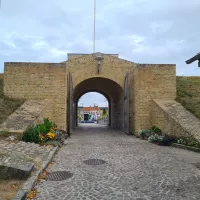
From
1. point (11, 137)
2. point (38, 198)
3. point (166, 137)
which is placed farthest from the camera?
point (166, 137)

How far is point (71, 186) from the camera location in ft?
17.0

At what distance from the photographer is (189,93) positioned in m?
16.4

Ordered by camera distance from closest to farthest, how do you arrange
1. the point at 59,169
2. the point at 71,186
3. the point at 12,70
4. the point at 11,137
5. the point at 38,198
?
the point at 38,198
the point at 71,186
the point at 59,169
the point at 11,137
the point at 12,70

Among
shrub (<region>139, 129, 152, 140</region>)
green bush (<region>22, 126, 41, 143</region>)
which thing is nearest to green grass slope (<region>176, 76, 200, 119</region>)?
shrub (<region>139, 129, 152, 140</region>)

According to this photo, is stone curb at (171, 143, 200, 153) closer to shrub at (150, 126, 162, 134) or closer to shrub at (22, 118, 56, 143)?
shrub at (150, 126, 162, 134)

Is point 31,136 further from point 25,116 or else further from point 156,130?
point 156,130

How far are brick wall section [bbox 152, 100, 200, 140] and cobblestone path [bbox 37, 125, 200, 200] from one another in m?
2.63

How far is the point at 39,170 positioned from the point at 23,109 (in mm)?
7567

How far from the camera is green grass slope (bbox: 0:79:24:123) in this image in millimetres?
12477

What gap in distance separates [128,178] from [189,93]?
39.2 feet

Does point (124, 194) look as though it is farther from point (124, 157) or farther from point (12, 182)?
point (124, 157)

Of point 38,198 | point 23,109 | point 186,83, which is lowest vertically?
point 38,198

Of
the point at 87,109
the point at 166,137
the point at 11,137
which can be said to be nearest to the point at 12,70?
the point at 11,137

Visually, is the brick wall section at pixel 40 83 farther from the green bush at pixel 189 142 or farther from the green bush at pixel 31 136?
the green bush at pixel 189 142
